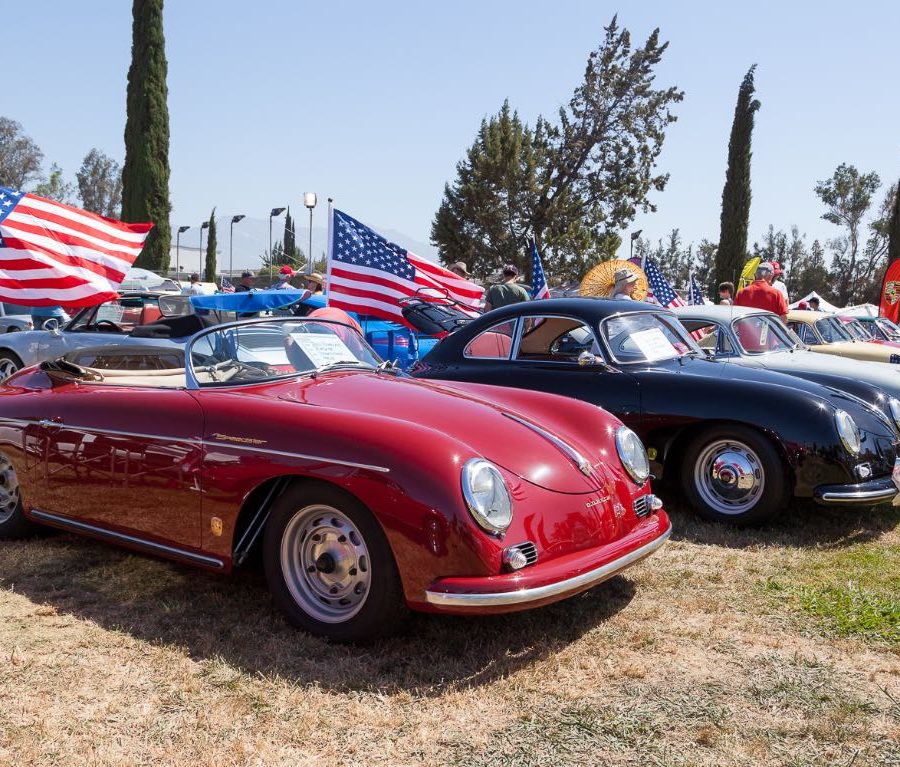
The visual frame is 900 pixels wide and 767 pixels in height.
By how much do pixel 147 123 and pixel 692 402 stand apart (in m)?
28.2

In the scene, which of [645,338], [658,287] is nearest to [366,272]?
[645,338]

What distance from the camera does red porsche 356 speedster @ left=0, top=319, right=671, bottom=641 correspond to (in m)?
3.06

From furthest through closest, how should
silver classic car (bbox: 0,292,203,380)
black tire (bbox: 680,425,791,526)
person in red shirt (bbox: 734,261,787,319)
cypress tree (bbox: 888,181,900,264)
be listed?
cypress tree (bbox: 888,181,900,264) → silver classic car (bbox: 0,292,203,380) → person in red shirt (bbox: 734,261,787,319) → black tire (bbox: 680,425,791,526)

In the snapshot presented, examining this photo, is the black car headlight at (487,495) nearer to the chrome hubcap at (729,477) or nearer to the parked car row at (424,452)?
the parked car row at (424,452)

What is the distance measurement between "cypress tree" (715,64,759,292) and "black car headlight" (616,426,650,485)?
2648cm

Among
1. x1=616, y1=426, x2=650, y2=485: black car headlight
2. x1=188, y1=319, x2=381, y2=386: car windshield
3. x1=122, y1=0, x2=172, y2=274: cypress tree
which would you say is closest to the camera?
x1=616, y1=426, x2=650, y2=485: black car headlight

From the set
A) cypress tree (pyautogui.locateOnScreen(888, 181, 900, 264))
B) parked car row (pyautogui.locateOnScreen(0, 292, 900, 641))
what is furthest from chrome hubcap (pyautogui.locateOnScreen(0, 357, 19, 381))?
cypress tree (pyautogui.locateOnScreen(888, 181, 900, 264))

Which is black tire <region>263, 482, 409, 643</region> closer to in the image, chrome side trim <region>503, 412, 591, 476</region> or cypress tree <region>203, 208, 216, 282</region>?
chrome side trim <region>503, 412, 591, 476</region>

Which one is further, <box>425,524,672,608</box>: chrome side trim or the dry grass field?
<box>425,524,672,608</box>: chrome side trim

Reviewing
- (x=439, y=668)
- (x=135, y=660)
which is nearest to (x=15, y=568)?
(x=135, y=660)

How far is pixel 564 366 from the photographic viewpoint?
5930 mm

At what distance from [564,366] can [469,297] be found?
5.06 meters

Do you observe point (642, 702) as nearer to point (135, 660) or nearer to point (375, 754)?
point (375, 754)

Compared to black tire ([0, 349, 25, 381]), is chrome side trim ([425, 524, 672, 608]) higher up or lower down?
lower down
